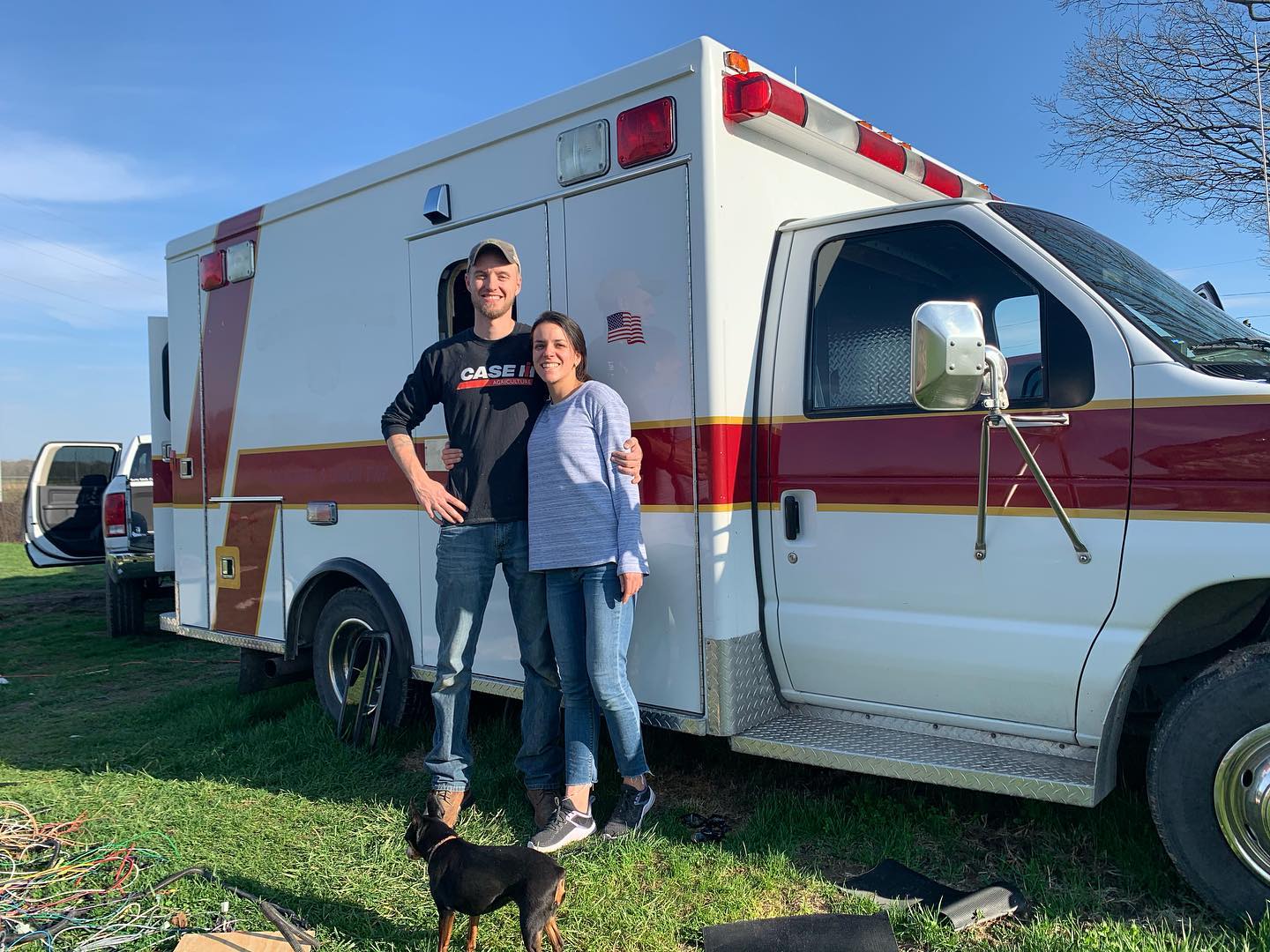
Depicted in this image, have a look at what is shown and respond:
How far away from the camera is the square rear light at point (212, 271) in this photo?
553 cm

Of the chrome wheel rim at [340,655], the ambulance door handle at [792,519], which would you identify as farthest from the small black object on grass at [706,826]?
the chrome wheel rim at [340,655]

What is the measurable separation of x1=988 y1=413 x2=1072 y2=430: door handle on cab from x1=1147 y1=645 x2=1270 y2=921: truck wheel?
2.67 feet

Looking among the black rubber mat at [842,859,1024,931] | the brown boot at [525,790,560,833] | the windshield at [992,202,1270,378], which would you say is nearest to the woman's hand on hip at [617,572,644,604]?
the brown boot at [525,790,560,833]

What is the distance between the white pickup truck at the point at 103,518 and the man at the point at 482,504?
558cm

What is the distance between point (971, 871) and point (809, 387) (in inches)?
68.8

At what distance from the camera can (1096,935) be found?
9.05ft

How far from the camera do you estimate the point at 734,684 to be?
3531 millimetres

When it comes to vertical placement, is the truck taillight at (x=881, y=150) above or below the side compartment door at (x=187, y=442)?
above

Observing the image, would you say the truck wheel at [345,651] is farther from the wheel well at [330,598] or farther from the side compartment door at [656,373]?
the side compartment door at [656,373]

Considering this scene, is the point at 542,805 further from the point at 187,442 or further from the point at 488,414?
the point at 187,442

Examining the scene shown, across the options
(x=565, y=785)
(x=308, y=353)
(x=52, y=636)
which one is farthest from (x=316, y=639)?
(x=52, y=636)

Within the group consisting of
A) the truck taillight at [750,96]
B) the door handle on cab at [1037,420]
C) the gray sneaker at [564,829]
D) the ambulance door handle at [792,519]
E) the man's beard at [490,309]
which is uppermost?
the truck taillight at [750,96]

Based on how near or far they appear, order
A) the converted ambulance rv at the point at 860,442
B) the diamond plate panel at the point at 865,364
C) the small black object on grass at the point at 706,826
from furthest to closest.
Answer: the small black object on grass at the point at 706,826 < the diamond plate panel at the point at 865,364 < the converted ambulance rv at the point at 860,442

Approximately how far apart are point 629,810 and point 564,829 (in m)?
0.28
